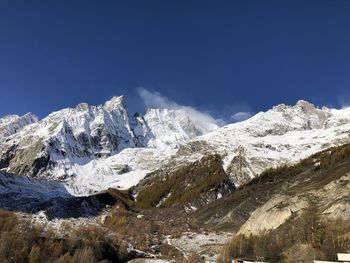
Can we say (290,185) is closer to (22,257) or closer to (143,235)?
(143,235)

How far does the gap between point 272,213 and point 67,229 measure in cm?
5923

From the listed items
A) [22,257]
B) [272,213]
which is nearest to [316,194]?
[272,213]

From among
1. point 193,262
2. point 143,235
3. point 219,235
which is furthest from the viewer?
point 143,235

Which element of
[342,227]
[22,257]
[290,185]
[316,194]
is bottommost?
[22,257]

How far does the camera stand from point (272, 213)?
14412 cm

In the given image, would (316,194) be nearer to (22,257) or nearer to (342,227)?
(342,227)

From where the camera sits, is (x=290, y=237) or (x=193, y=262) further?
(x=193, y=262)

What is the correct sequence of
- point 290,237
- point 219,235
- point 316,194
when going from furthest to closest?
point 219,235 < point 316,194 < point 290,237

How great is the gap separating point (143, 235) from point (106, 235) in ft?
142

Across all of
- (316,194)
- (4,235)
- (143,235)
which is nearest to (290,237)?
(316,194)

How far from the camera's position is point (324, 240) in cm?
10944

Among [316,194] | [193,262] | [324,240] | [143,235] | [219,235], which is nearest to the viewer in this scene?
[324,240]

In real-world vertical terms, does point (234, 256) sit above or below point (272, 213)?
below

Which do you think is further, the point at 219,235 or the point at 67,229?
the point at 219,235
